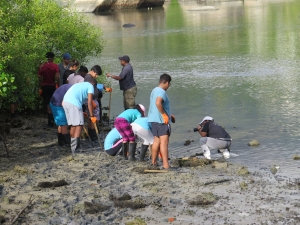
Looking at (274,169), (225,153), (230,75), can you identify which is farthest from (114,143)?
(230,75)

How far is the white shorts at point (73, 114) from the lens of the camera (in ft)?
37.4

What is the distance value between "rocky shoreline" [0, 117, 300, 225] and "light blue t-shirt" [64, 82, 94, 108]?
1000 mm

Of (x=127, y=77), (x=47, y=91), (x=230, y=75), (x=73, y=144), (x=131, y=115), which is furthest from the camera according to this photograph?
(x=230, y=75)

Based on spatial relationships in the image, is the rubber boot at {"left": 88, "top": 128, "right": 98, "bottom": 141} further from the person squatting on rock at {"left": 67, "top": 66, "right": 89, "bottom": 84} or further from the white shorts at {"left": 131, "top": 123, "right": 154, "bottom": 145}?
the white shorts at {"left": 131, "top": 123, "right": 154, "bottom": 145}

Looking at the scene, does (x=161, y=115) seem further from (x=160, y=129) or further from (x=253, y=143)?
(x=253, y=143)

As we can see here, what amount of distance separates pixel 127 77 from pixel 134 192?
5.99m

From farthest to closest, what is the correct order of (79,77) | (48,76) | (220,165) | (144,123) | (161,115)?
1. (48,76)
2. (79,77)
3. (144,123)
4. (220,165)
5. (161,115)

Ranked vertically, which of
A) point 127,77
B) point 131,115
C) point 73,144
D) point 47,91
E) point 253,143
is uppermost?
point 127,77

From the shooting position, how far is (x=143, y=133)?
35.9 ft

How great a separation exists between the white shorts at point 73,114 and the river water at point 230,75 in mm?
2239

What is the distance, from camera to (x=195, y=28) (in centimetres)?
4103

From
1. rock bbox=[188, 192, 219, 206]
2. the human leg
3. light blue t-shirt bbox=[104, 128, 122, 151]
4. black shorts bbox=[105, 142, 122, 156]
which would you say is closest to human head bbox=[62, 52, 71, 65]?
light blue t-shirt bbox=[104, 128, 122, 151]

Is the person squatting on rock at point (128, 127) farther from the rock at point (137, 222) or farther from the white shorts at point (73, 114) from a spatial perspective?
the rock at point (137, 222)

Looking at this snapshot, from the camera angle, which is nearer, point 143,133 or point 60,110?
point 143,133
